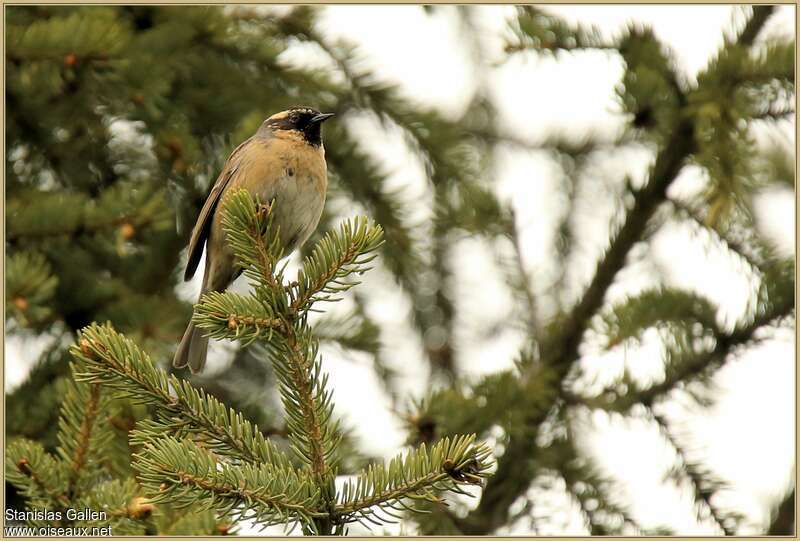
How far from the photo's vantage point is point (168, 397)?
2943mm

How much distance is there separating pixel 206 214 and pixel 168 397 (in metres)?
2.25

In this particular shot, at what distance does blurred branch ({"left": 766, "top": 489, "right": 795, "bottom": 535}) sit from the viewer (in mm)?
3881

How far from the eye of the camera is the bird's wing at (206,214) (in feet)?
16.5

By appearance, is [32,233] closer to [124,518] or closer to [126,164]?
[126,164]

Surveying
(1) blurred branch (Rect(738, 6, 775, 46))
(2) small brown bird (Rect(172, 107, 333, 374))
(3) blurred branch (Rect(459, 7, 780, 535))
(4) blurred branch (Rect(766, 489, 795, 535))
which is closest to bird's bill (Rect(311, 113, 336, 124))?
(2) small brown bird (Rect(172, 107, 333, 374))

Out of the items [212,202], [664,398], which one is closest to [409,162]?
[212,202]

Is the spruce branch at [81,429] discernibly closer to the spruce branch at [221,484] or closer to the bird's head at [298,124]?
the spruce branch at [221,484]

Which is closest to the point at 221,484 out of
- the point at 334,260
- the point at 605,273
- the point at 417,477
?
the point at 417,477

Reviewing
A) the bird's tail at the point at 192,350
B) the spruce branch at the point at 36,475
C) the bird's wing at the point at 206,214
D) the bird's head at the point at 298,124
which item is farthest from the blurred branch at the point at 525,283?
the spruce branch at the point at 36,475

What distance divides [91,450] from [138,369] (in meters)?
0.69

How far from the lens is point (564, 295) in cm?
553

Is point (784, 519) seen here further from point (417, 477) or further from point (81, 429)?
point (81, 429)

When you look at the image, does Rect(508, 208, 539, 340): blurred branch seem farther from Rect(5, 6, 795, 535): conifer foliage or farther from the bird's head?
the bird's head

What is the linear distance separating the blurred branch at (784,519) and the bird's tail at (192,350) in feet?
9.18
